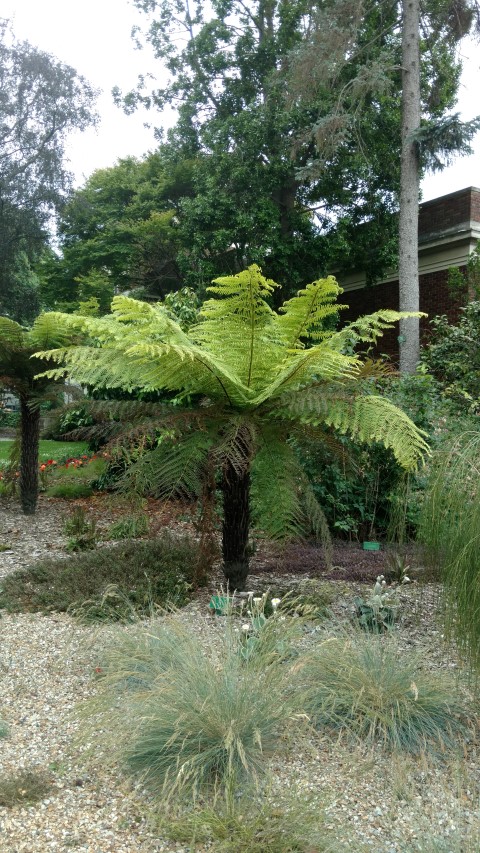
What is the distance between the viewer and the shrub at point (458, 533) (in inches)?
112

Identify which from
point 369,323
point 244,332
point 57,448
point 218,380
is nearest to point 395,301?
point 57,448

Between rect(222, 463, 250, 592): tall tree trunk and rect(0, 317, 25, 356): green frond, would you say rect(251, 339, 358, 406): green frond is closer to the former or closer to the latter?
rect(222, 463, 250, 592): tall tree trunk

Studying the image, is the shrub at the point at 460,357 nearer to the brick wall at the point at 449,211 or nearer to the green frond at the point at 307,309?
the brick wall at the point at 449,211

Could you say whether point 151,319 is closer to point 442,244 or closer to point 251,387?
point 251,387

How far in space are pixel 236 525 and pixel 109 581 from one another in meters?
0.91

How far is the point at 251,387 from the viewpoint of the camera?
4.25 metres

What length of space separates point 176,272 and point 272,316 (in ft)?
51.7

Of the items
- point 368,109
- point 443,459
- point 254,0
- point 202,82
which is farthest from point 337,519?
point 254,0

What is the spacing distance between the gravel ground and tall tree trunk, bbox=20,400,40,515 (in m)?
4.18

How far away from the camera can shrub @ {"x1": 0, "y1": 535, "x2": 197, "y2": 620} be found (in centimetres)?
431

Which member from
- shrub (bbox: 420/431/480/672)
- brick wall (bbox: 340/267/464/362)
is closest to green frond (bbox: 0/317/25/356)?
shrub (bbox: 420/431/480/672)

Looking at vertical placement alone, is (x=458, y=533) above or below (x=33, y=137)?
below

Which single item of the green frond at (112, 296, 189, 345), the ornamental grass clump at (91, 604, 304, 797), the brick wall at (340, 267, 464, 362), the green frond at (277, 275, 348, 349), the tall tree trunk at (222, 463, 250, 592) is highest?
the brick wall at (340, 267, 464, 362)

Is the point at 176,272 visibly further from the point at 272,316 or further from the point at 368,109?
the point at 272,316
